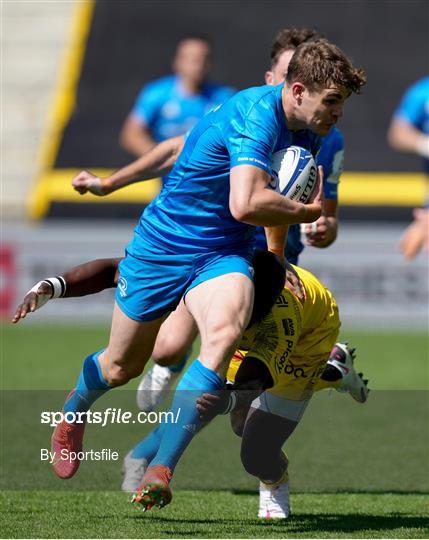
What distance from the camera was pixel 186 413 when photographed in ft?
16.2

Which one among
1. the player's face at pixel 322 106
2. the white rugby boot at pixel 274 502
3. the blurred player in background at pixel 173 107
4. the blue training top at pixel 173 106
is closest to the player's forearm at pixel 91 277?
the white rugby boot at pixel 274 502

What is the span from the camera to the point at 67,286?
19.5 feet

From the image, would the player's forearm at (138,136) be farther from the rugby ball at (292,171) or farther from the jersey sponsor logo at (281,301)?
the rugby ball at (292,171)

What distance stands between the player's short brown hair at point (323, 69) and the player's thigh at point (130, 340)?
1268 mm

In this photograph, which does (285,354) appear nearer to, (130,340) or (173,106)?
(130,340)

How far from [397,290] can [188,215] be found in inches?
365

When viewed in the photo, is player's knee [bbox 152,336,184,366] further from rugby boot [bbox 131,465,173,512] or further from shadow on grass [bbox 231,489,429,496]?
rugby boot [bbox 131,465,173,512]

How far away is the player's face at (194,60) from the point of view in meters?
9.70

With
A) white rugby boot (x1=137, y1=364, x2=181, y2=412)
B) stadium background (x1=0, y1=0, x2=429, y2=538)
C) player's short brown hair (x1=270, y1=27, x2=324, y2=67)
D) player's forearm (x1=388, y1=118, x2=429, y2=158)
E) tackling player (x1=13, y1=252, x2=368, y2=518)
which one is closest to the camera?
tackling player (x1=13, y1=252, x2=368, y2=518)

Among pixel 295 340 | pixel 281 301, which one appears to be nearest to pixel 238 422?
pixel 295 340

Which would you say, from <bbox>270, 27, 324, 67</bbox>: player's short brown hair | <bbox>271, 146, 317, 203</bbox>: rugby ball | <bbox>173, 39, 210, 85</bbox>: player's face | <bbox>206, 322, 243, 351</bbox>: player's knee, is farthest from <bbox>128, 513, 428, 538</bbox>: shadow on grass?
<bbox>173, 39, 210, 85</bbox>: player's face

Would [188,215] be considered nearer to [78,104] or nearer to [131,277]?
[131,277]

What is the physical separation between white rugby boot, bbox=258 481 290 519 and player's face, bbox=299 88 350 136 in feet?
5.69

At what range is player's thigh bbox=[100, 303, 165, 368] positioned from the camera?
5.46 metres
